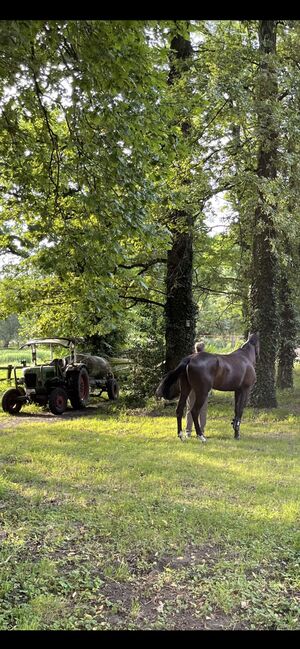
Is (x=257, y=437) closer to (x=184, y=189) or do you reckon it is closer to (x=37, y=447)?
(x=37, y=447)

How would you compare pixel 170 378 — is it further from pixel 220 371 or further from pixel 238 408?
pixel 238 408

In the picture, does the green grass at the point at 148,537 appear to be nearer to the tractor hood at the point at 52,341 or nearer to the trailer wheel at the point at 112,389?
the tractor hood at the point at 52,341

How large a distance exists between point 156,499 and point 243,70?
29.6 feet

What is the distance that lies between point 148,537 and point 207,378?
4.96 m

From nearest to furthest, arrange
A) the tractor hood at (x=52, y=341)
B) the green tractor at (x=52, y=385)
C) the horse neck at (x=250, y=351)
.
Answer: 1. the horse neck at (x=250, y=351)
2. the green tractor at (x=52, y=385)
3. the tractor hood at (x=52, y=341)

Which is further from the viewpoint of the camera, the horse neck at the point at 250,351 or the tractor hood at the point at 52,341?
the tractor hood at the point at 52,341

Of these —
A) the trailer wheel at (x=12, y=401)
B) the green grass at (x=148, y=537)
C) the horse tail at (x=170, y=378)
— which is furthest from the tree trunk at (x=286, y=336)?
the green grass at (x=148, y=537)

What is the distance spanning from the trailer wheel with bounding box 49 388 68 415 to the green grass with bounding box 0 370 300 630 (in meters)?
5.04

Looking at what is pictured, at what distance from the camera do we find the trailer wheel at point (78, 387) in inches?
581

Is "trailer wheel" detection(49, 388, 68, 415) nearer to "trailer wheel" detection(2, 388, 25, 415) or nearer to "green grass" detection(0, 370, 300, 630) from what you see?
"trailer wheel" detection(2, 388, 25, 415)

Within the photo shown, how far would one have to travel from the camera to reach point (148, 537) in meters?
4.45

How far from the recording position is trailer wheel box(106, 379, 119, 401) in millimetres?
17453

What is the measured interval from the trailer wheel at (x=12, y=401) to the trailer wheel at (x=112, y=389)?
3652mm
